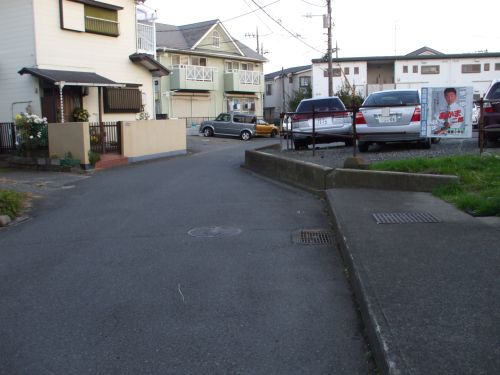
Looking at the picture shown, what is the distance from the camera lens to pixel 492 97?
14.0 meters

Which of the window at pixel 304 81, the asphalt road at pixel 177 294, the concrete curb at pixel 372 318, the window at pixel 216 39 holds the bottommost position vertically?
the asphalt road at pixel 177 294

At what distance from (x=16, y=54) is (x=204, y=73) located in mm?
22002

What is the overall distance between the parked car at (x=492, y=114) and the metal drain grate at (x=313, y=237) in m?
5.96

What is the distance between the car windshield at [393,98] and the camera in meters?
14.2

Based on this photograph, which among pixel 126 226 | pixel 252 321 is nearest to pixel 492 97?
pixel 126 226

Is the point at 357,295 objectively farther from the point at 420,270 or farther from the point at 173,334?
the point at 173,334

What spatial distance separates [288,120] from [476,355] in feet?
49.8

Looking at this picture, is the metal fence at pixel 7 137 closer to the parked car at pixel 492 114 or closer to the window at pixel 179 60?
the parked car at pixel 492 114

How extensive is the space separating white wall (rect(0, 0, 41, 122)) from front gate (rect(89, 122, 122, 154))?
3079mm

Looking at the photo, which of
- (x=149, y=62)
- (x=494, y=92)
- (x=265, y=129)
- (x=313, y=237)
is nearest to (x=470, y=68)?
(x=265, y=129)

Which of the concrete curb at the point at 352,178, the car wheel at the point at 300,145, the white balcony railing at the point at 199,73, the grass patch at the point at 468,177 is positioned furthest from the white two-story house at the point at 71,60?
the white balcony railing at the point at 199,73

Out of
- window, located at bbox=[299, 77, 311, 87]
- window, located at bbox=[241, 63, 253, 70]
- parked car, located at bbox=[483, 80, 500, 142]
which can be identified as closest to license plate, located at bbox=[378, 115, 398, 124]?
parked car, located at bbox=[483, 80, 500, 142]

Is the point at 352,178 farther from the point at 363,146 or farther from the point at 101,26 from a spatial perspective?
the point at 101,26

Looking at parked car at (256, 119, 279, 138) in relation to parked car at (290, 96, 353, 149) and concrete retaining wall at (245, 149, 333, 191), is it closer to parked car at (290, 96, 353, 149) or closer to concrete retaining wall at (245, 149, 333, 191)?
parked car at (290, 96, 353, 149)
